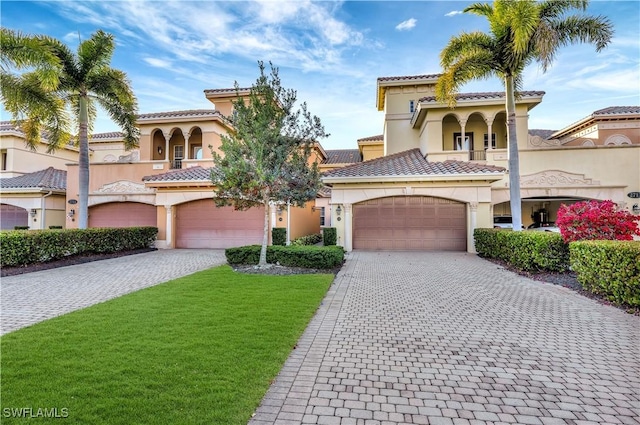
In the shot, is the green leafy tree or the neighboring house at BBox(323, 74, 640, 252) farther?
the neighboring house at BBox(323, 74, 640, 252)

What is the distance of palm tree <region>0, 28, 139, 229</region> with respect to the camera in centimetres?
1202

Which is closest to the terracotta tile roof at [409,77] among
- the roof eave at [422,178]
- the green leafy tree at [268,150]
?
the roof eave at [422,178]

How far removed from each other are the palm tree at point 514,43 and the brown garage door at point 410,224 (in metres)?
3.18

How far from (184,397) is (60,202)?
23.2m

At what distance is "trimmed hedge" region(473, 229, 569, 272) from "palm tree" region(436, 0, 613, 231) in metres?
1.84

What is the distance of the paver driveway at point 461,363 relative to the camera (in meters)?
3.15

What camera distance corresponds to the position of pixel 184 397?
3205mm

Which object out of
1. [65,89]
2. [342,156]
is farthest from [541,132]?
[65,89]

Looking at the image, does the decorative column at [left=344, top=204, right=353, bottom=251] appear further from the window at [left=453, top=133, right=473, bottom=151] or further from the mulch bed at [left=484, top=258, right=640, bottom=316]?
the window at [left=453, top=133, right=473, bottom=151]

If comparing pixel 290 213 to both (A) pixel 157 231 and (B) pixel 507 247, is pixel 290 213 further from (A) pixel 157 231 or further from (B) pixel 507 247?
(B) pixel 507 247

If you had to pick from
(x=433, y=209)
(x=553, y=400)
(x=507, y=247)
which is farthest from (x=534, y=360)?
(x=433, y=209)

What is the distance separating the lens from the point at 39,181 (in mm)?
20609

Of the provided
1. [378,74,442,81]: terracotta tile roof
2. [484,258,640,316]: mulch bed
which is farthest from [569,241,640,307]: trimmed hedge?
[378,74,442,81]: terracotta tile roof

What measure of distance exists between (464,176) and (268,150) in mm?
9678
